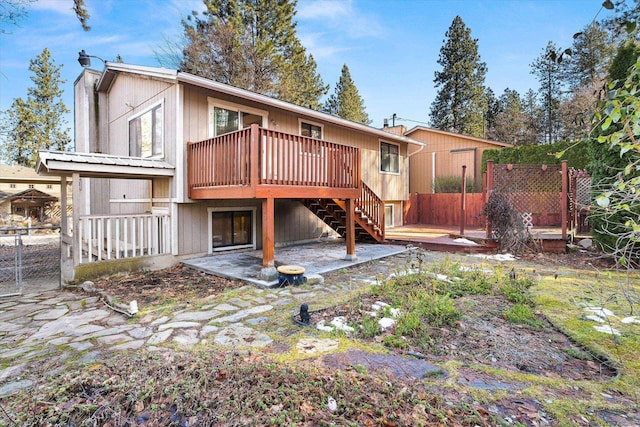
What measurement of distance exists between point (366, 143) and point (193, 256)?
7.59 m

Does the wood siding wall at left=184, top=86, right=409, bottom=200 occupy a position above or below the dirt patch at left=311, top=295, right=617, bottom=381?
above

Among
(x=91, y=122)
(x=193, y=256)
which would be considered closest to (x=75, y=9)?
(x=193, y=256)

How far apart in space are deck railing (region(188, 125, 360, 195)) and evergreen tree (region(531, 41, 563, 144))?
2569cm

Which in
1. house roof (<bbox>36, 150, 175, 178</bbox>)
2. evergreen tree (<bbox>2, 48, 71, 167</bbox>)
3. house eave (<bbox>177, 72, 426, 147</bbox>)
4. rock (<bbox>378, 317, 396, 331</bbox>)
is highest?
evergreen tree (<bbox>2, 48, 71, 167</bbox>)

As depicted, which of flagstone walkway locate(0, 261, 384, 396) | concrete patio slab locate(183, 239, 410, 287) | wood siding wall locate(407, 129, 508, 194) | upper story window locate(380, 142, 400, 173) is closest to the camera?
flagstone walkway locate(0, 261, 384, 396)

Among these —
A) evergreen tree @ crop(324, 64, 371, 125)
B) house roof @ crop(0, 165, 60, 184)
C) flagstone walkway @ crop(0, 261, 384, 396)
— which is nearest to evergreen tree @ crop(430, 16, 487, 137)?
evergreen tree @ crop(324, 64, 371, 125)

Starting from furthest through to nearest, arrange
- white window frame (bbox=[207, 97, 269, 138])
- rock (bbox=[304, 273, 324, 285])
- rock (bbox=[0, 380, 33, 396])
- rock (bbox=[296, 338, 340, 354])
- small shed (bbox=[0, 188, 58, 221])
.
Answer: small shed (bbox=[0, 188, 58, 221])
white window frame (bbox=[207, 97, 269, 138])
rock (bbox=[304, 273, 324, 285])
rock (bbox=[296, 338, 340, 354])
rock (bbox=[0, 380, 33, 396])

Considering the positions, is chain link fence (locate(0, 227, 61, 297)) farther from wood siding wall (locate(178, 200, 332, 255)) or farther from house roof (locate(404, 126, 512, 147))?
house roof (locate(404, 126, 512, 147))

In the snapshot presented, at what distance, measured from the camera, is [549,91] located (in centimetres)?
2605

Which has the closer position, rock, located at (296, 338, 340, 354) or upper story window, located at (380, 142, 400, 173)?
rock, located at (296, 338, 340, 354)

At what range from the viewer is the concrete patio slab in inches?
244

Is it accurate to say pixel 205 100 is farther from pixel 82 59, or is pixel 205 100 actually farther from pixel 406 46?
pixel 406 46

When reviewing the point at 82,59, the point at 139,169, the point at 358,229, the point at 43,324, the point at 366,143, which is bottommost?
the point at 43,324

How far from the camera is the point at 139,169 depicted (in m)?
6.63
